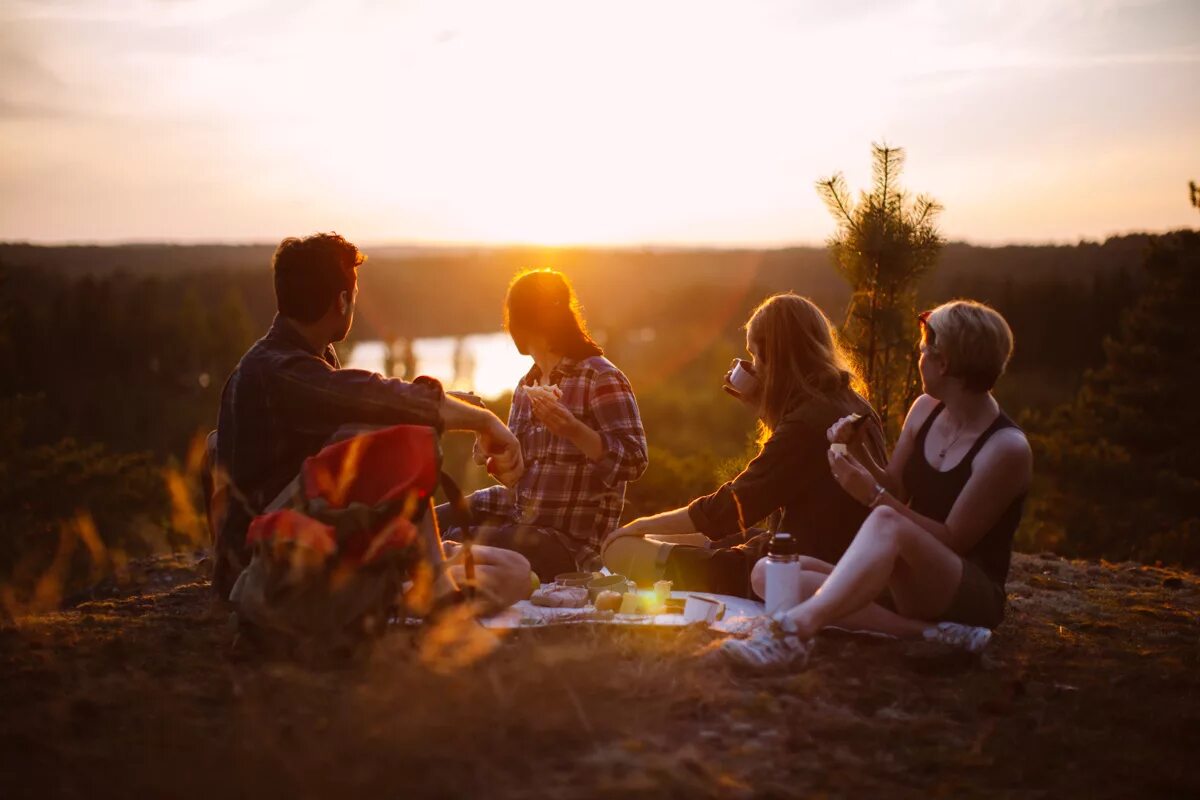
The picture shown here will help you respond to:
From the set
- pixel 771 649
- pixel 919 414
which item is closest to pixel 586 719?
pixel 771 649

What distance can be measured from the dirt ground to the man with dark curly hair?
2.11 feet

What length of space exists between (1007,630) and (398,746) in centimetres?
283

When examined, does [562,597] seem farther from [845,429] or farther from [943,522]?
[943,522]

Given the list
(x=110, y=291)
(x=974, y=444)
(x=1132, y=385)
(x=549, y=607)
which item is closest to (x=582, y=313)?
(x=549, y=607)

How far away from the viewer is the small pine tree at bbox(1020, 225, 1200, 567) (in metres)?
12.0

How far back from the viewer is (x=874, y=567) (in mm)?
3479

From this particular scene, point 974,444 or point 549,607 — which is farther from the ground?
point 974,444

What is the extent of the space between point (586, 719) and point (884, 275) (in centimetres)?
423

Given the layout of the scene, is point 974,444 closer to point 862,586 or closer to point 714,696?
point 862,586

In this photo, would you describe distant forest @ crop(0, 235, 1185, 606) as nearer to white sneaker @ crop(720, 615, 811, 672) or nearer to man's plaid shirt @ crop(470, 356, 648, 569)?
man's plaid shirt @ crop(470, 356, 648, 569)

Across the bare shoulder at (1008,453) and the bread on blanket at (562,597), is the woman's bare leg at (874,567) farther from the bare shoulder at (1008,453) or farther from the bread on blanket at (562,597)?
the bread on blanket at (562,597)

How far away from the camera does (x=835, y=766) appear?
276 centimetres

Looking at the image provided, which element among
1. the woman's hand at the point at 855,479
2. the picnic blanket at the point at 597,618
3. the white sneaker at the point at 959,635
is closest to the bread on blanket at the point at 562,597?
the picnic blanket at the point at 597,618

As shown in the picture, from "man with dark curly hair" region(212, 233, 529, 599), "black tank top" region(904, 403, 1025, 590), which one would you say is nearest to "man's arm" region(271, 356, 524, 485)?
"man with dark curly hair" region(212, 233, 529, 599)
